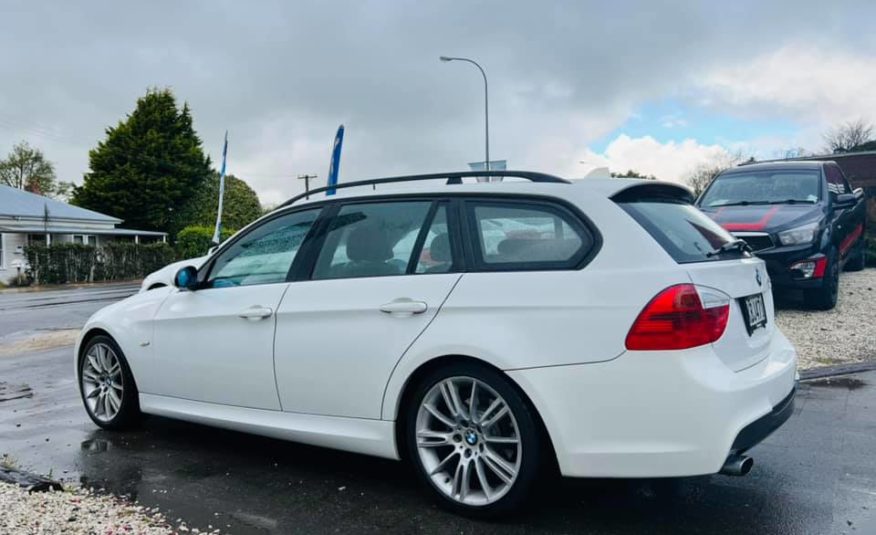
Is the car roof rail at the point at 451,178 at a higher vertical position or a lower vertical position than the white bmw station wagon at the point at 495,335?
higher

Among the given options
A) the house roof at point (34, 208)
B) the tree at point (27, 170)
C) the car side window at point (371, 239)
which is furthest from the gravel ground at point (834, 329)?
the tree at point (27, 170)

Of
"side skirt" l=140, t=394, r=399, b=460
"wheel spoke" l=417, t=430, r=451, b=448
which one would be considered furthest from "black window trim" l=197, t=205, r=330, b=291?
"wheel spoke" l=417, t=430, r=451, b=448

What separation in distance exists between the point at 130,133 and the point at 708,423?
167 feet

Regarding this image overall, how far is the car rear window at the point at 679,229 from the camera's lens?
3338 millimetres

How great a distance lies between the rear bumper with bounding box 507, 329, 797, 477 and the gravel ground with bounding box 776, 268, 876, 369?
4466 millimetres

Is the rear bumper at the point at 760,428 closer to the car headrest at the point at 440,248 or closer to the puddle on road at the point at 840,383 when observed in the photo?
the car headrest at the point at 440,248

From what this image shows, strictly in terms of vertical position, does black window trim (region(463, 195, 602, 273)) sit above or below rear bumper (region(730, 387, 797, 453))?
above

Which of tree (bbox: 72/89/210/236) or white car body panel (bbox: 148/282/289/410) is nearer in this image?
white car body panel (bbox: 148/282/289/410)

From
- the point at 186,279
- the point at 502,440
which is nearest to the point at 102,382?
the point at 186,279

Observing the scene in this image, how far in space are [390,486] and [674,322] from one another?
189 centimetres

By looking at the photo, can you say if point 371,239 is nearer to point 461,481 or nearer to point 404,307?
point 404,307

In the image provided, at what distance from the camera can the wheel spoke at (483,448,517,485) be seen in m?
3.33

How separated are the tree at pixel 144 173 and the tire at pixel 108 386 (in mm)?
44690

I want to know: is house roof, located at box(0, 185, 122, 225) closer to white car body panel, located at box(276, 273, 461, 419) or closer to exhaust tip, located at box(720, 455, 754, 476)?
white car body panel, located at box(276, 273, 461, 419)
